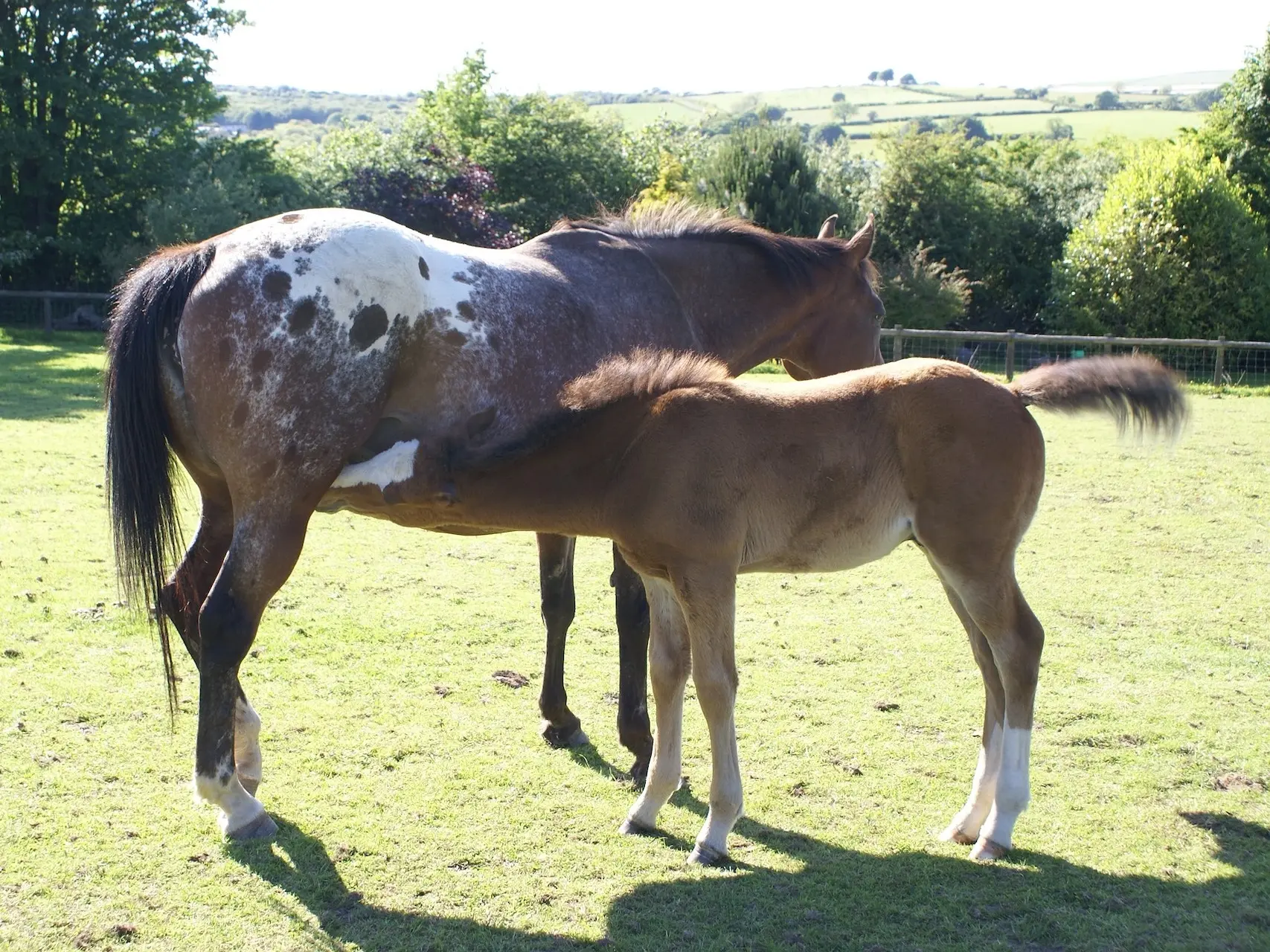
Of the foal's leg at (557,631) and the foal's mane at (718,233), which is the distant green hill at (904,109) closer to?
the foal's mane at (718,233)

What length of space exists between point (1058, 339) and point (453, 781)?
57.7 ft

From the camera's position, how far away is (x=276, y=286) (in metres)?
4.08

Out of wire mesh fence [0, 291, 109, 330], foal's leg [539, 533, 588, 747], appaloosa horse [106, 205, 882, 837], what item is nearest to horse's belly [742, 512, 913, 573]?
appaloosa horse [106, 205, 882, 837]

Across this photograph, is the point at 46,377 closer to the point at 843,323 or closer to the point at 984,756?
the point at 843,323

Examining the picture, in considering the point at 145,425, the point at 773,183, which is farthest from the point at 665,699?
the point at 773,183

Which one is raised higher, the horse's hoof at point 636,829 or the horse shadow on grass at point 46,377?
the horse shadow on grass at point 46,377

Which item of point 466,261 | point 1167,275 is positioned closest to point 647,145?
point 1167,275

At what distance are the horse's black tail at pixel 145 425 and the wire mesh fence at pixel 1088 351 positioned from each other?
15.2 meters

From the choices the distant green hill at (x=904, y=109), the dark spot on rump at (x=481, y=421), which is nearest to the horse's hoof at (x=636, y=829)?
the dark spot on rump at (x=481, y=421)

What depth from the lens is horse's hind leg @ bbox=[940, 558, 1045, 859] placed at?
3971mm

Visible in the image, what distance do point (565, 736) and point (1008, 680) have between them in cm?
196

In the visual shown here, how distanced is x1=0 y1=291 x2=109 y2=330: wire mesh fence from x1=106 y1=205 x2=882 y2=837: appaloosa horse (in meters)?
21.8

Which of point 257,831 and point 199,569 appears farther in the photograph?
point 199,569

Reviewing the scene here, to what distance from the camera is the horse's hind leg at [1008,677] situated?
3.97 metres
